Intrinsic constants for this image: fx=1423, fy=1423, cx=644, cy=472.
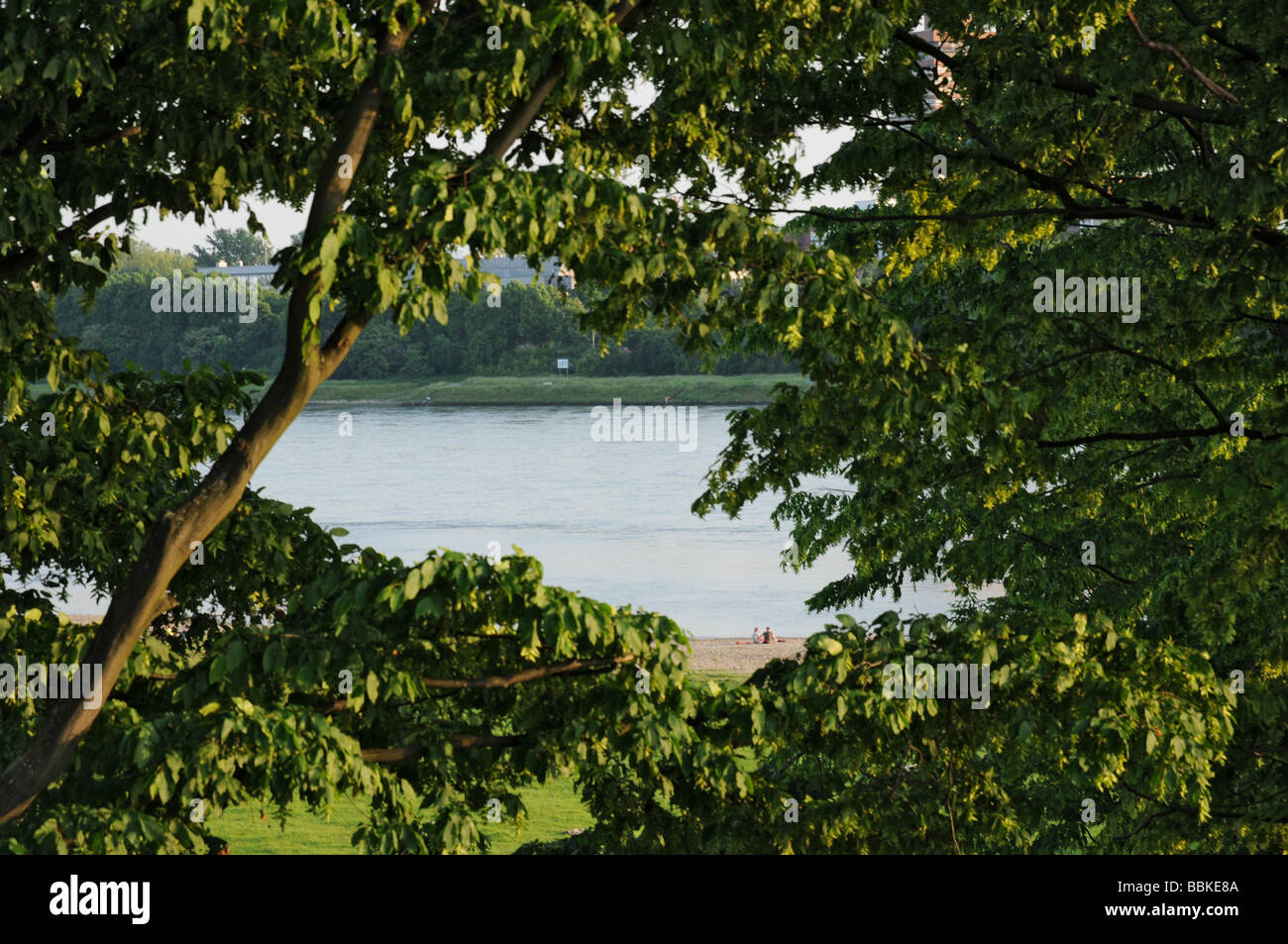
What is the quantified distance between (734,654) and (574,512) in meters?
19.7

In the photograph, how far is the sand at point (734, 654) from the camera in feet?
102

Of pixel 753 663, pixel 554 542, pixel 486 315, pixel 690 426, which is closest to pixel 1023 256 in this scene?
pixel 753 663

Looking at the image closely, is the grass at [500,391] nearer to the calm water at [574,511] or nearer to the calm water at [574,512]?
the calm water at [574,512]

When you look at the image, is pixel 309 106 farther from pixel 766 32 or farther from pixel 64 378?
pixel 766 32

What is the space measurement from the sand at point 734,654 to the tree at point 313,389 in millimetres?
22423

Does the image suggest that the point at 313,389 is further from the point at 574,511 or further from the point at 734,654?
the point at 574,511

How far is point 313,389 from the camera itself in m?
7.43

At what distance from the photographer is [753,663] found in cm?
3189

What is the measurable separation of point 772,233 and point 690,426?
64937 mm

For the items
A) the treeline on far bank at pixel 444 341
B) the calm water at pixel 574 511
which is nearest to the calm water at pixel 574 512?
the calm water at pixel 574 511

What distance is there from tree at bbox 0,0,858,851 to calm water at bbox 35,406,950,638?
1899 centimetres

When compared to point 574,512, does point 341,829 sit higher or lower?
lower

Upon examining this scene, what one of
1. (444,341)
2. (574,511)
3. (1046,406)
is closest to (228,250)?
(444,341)

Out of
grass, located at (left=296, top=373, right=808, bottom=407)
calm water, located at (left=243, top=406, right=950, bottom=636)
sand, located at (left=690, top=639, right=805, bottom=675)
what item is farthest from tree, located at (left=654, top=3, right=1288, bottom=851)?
grass, located at (left=296, top=373, right=808, bottom=407)
